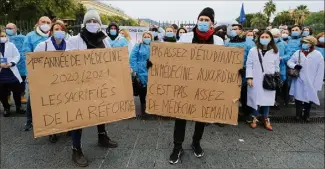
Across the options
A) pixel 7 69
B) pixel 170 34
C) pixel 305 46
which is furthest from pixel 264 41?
pixel 7 69

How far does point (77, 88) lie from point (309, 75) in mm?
4649

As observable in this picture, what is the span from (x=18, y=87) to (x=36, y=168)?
9.43 feet

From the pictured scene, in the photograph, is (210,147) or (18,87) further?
(18,87)

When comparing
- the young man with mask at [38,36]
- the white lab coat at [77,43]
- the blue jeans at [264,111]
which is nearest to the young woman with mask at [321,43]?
the blue jeans at [264,111]

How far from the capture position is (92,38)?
391cm

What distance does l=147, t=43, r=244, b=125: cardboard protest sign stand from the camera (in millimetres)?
3672

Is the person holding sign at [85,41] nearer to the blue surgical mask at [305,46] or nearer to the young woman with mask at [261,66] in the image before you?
the young woman with mask at [261,66]

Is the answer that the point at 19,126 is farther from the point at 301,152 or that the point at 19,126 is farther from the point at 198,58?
the point at 301,152

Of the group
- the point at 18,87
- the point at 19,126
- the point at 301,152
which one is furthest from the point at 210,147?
the point at 18,87

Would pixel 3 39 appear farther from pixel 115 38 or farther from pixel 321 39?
pixel 321 39

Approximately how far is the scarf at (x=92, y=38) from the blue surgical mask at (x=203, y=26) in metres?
1.29

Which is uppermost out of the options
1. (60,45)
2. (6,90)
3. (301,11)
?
(301,11)

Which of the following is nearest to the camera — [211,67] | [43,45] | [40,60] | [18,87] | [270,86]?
[40,60]

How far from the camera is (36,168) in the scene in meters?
3.76
